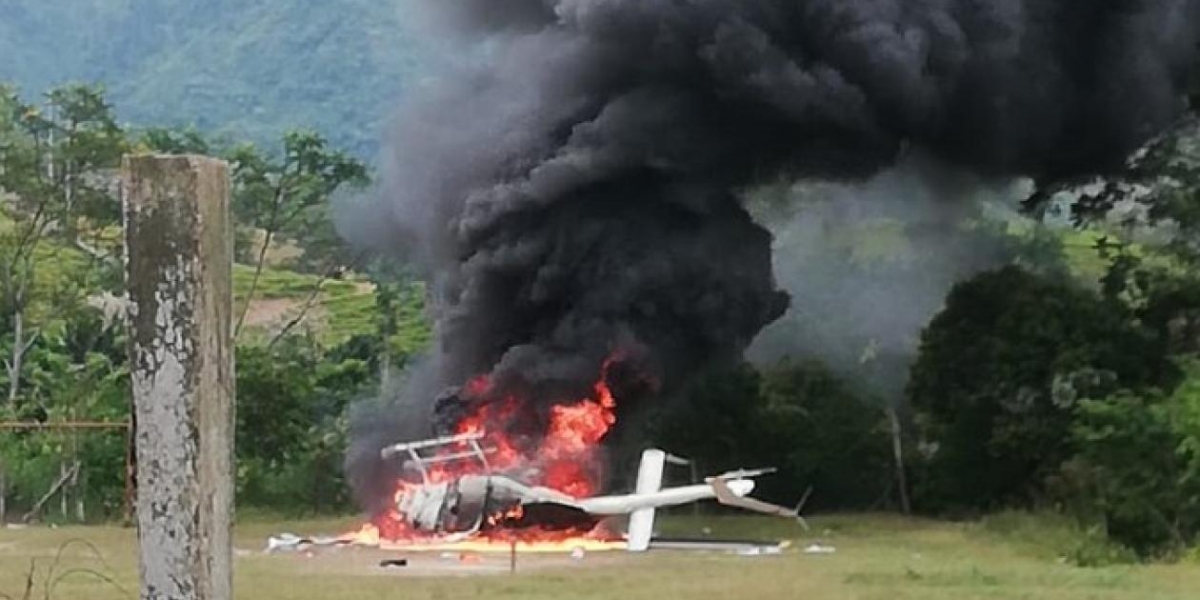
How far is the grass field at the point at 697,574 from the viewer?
14039 millimetres

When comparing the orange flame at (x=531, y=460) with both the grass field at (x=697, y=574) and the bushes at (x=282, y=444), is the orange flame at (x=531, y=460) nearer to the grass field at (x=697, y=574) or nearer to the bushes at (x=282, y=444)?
the grass field at (x=697, y=574)

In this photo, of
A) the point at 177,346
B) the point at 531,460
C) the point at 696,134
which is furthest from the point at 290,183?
the point at 177,346

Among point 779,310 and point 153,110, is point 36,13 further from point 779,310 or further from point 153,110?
point 779,310

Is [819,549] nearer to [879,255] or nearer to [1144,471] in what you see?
[1144,471]

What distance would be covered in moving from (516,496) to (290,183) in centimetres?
1996

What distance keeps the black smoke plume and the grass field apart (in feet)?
16.6

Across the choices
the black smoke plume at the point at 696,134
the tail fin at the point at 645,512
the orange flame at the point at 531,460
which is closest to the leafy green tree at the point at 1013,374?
the black smoke plume at the point at 696,134

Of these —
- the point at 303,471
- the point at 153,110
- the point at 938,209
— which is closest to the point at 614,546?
the point at 303,471

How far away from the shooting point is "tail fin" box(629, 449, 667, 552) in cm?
2294

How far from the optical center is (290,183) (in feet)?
139

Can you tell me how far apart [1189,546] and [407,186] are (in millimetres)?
15824

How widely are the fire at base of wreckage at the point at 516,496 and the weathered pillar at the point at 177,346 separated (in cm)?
1866

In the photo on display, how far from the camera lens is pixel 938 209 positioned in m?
34.2

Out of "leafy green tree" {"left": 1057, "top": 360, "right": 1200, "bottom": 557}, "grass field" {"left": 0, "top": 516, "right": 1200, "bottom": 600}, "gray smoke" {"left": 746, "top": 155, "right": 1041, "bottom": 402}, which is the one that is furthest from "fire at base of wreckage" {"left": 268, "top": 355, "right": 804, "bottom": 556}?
"gray smoke" {"left": 746, "top": 155, "right": 1041, "bottom": 402}
